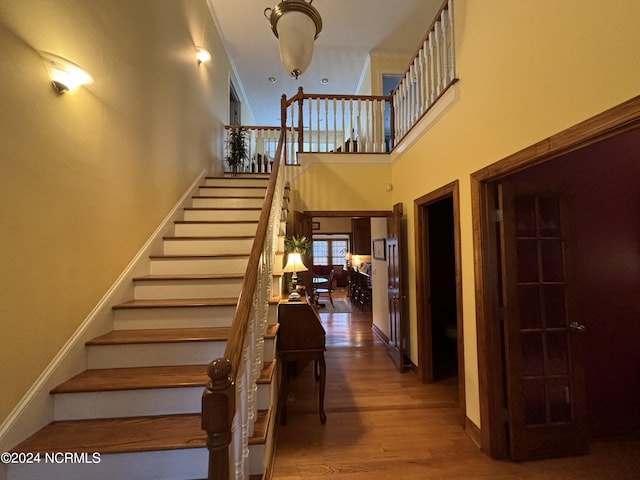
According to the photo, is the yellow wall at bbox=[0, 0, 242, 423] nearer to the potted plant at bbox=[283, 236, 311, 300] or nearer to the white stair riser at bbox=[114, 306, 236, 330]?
the white stair riser at bbox=[114, 306, 236, 330]

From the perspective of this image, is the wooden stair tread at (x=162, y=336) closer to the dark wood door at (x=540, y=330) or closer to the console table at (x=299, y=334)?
the console table at (x=299, y=334)

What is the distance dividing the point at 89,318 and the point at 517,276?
2.98 metres

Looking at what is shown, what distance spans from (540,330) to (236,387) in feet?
7.19

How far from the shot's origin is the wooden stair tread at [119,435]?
131cm

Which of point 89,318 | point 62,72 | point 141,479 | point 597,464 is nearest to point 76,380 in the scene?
point 89,318

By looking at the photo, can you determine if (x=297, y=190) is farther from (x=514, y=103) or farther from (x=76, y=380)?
(x=76, y=380)

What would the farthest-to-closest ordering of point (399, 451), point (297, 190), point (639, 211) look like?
point (297, 190) → point (639, 211) → point (399, 451)

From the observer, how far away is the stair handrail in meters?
0.85

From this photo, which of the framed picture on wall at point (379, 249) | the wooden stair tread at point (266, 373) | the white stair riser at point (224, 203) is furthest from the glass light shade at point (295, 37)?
the framed picture on wall at point (379, 249)

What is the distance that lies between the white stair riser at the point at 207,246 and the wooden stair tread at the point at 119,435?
160cm

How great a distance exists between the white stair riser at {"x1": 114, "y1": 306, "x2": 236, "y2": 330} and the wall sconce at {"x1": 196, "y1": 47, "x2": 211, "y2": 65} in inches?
139

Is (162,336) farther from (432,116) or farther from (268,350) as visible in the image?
(432,116)

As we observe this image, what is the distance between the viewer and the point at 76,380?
162 centimetres

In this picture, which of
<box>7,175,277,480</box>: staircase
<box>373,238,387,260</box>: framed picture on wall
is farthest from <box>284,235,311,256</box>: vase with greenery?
<box>373,238,387,260</box>: framed picture on wall
